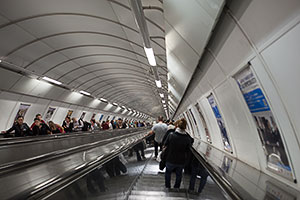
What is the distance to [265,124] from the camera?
4.00 meters

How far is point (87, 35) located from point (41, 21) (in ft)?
7.35

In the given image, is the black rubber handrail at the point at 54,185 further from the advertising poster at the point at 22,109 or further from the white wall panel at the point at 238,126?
the advertising poster at the point at 22,109

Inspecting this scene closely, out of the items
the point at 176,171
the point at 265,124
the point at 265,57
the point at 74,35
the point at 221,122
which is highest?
the point at 74,35

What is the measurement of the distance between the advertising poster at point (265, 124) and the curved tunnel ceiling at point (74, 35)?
354 cm

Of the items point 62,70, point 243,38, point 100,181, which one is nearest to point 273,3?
point 243,38

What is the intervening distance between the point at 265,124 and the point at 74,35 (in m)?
9.47

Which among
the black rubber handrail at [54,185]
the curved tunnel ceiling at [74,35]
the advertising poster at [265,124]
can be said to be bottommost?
the black rubber handrail at [54,185]

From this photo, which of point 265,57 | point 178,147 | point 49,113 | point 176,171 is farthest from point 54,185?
point 49,113

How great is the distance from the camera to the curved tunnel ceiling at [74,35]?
7656mm

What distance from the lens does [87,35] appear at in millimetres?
10625

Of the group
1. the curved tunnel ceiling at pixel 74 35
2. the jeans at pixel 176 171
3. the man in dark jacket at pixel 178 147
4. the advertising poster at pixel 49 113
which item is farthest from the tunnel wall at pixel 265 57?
the advertising poster at pixel 49 113

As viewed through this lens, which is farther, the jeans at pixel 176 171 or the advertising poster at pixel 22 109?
the advertising poster at pixel 22 109

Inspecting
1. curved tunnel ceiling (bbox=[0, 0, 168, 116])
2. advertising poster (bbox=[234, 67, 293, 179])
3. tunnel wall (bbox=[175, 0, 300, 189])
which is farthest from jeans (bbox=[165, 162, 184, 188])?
curved tunnel ceiling (bbox=[0, 0, 168, 116])

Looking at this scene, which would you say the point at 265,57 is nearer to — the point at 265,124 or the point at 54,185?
the point at 265,124
